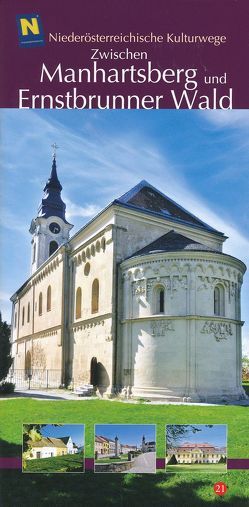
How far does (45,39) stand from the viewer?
8227 mm

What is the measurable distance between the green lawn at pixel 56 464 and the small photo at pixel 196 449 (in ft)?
5.42

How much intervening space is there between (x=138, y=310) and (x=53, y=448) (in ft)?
23.6

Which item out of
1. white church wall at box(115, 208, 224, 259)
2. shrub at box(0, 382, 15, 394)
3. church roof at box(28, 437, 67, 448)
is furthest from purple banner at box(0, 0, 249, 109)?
white church wall at box(115, 208, 224, 259)

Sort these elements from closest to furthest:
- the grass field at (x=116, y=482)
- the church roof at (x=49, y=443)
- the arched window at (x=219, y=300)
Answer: the grass field at (x=116, y=482) → the church roof at (x=49, y=443) → the arched window at (x=219, y=300)

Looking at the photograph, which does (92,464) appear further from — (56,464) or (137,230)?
(137,230)

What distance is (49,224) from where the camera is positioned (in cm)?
1697

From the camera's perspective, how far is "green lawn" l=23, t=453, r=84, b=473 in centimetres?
807

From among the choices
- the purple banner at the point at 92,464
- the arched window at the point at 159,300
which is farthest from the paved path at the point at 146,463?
the arched window at the point at 159,300

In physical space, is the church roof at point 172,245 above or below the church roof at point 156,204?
below

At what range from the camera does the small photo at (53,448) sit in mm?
8109

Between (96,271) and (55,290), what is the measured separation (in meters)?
1.52

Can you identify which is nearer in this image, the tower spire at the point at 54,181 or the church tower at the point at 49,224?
the tower spire at the point at 54,181

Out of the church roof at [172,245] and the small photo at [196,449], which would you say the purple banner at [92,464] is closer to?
the small photo at [196,449]

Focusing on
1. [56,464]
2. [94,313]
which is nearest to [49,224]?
[94,313]
